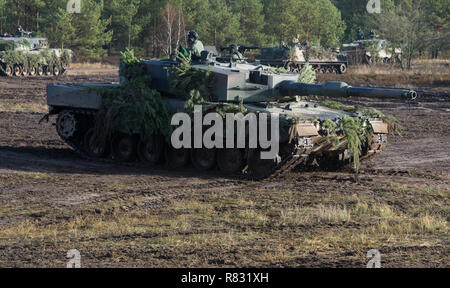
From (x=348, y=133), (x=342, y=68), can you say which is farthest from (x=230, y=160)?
(x=342, y=68)

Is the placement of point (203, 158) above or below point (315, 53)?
below

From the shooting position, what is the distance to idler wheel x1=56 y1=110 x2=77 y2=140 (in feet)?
58.3

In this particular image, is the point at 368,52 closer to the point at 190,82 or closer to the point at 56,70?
the point at 56,70

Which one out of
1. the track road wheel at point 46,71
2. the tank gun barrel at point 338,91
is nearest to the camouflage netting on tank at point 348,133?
the tank gun barrel at point 338,91

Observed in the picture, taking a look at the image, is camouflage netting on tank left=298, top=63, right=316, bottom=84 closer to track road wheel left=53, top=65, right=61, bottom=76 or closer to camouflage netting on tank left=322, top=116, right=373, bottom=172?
camouflage netting on tank left=322, top=116, right=373, bottom=172

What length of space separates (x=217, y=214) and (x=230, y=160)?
12.4ft

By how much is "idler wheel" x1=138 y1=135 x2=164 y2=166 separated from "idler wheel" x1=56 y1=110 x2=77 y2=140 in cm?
199

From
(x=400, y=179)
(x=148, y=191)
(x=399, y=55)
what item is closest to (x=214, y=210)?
(x=148, y=191)

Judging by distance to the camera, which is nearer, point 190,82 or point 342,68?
point 190,82

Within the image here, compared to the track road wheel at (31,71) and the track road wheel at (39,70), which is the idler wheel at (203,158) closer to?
the track road wheel at (31,71)

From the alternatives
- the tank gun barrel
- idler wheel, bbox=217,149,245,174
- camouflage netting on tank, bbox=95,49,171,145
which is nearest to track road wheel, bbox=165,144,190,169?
camouflage netting on tank, bbox=95,49,171,145

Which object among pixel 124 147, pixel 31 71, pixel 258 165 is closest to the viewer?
pixel 258 165

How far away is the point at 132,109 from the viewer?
1622 cm

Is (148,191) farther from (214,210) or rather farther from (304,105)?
(304,105)
